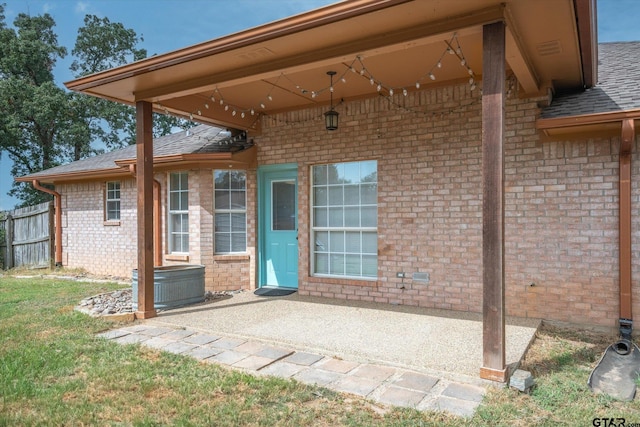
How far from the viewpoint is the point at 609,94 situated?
16.7ft

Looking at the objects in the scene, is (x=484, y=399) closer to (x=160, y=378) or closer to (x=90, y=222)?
(x=160, y=378)

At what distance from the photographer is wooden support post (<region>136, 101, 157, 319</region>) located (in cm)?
566

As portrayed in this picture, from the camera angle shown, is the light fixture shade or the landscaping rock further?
the light fixture shade

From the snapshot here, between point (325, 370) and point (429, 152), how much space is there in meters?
3.46

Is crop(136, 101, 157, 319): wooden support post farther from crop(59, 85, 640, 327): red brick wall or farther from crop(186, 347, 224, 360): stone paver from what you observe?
crop(59, 85, 640, 327): red brick wall

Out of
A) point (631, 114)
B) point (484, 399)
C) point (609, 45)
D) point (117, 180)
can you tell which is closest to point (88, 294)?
point (117, 180)

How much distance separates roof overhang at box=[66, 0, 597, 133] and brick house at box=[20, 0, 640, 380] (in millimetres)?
22

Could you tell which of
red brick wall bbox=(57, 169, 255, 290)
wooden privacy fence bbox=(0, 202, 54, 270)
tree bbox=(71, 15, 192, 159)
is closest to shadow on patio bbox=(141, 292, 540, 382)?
red brick wall bbox=(57, 169, 255, 290)

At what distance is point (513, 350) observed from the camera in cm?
407

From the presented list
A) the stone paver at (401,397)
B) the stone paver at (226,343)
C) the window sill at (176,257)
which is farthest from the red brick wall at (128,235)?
the stone paver at (401,397)

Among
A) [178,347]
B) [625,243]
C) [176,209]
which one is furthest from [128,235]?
[625,243]

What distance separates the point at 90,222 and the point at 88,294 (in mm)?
3504

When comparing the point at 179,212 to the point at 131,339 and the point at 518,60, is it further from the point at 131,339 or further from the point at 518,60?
the point at 518,60

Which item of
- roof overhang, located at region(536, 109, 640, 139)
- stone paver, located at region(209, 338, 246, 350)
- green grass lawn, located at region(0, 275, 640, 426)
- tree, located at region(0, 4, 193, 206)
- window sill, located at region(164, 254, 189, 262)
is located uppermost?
tree, located at region(0, 4, 193, 206)
